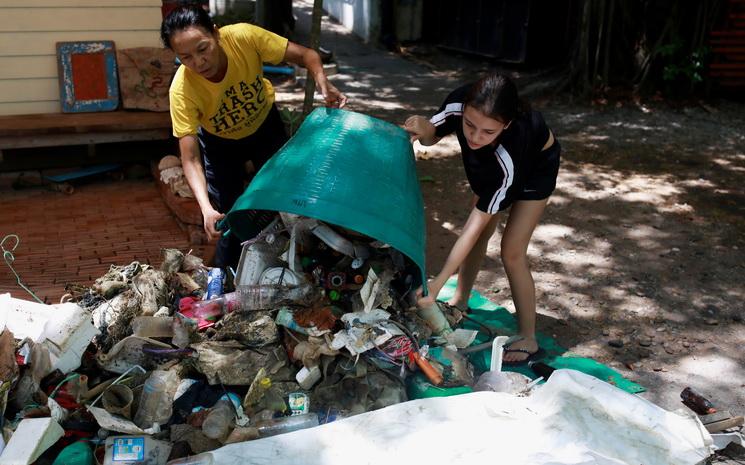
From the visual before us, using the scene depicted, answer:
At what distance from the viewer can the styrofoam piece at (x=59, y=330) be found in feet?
9.87

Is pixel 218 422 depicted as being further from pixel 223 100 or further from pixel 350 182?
pixel 223 100

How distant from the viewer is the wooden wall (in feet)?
18.3

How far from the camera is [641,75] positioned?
899cm

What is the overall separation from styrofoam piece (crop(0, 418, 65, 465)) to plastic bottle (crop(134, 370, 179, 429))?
0.30 metres

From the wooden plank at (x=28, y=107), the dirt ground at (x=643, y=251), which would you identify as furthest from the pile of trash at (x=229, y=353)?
the wooden plank at (x=28, y=107)

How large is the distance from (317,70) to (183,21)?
0.67 metres

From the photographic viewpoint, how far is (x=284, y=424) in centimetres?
281

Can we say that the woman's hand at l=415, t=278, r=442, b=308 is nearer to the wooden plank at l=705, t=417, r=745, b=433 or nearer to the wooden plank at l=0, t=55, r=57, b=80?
the wooden plank at l=705, t=417, r=745, b=433

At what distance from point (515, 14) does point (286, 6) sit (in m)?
3.87

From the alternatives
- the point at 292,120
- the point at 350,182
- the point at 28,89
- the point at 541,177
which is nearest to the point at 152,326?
the point at 350,182

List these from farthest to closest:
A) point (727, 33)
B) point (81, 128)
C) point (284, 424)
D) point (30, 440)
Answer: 1. point (727, 33)
2. point (81, 128)
3. point (284, 424)
4. point (30, 440)

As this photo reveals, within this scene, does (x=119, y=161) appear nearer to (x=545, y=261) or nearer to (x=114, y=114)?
(x=114, y=114)

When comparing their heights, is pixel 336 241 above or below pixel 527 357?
above

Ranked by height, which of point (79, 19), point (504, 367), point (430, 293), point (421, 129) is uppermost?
point (79, 19)
